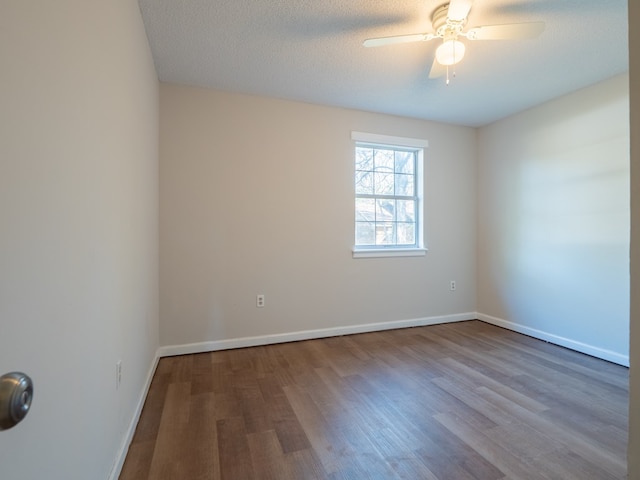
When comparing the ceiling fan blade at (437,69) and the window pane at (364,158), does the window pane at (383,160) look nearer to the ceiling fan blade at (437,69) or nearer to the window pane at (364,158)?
the window pane at (364,158)

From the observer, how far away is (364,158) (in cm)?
351

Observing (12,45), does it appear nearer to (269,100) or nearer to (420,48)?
(420,48)

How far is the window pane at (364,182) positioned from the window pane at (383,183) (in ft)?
0.23

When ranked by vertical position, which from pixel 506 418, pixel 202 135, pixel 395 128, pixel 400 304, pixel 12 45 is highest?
pixel 395 128

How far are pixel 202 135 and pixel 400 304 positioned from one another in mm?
2834

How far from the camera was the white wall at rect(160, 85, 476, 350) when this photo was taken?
9.07 ft

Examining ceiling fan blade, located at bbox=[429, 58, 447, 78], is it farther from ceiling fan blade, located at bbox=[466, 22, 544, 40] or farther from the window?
the window

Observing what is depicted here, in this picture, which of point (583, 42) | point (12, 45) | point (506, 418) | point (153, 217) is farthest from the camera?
point (153, 217)

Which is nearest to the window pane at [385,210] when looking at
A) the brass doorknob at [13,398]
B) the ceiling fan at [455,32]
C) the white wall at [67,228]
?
the ceiling fan at [455,32]

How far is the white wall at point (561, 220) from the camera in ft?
8.53

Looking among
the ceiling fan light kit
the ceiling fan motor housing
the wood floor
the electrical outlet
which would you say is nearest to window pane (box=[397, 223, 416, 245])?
the wood floor

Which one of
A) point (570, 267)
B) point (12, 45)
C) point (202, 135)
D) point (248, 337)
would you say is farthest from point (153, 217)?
point (570, 267)

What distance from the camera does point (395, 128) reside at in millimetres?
3539

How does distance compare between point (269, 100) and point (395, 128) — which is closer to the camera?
point (269, 100)
